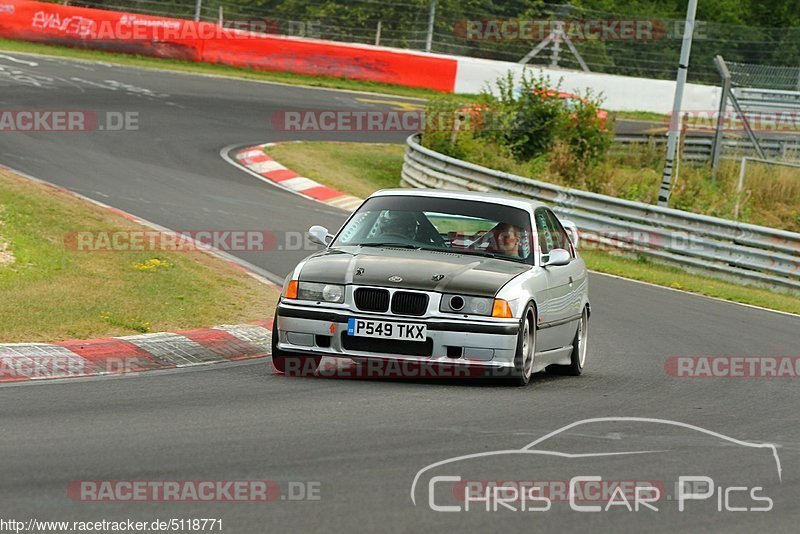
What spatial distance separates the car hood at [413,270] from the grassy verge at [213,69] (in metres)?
26.1

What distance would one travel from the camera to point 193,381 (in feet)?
29.2

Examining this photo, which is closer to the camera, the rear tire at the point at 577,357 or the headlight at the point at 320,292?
the headlight at the point at 320,292

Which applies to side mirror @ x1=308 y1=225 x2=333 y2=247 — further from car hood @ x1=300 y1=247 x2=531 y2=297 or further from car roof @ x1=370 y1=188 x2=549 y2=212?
car roof @ x1=370 y1=188 x2=549 y2=212

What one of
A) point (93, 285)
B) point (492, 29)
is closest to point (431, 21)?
point (492, 29)

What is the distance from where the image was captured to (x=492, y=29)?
3900 cm

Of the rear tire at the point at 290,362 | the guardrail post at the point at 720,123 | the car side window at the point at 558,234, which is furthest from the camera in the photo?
the guardrail post at the point at 720,123

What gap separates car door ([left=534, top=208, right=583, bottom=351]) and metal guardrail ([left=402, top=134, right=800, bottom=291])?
934 centimetres

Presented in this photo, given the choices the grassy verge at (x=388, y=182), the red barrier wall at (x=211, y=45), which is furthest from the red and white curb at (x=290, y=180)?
the red barrier wall at (x=211, y=45)

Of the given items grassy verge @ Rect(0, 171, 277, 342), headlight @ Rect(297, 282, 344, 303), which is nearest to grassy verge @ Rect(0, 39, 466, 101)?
grassy verge @ Rect(0, 171, 277, 342)

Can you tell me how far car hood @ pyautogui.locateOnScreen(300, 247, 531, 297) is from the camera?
9078mm

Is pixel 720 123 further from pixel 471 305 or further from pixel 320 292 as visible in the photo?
pixel 320 292

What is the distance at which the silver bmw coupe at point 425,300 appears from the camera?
9000 mm

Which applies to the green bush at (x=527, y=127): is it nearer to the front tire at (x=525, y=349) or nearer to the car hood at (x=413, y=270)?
the car hood at (x=413, y=270)

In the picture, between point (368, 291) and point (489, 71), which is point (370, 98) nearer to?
point (489, 71)
